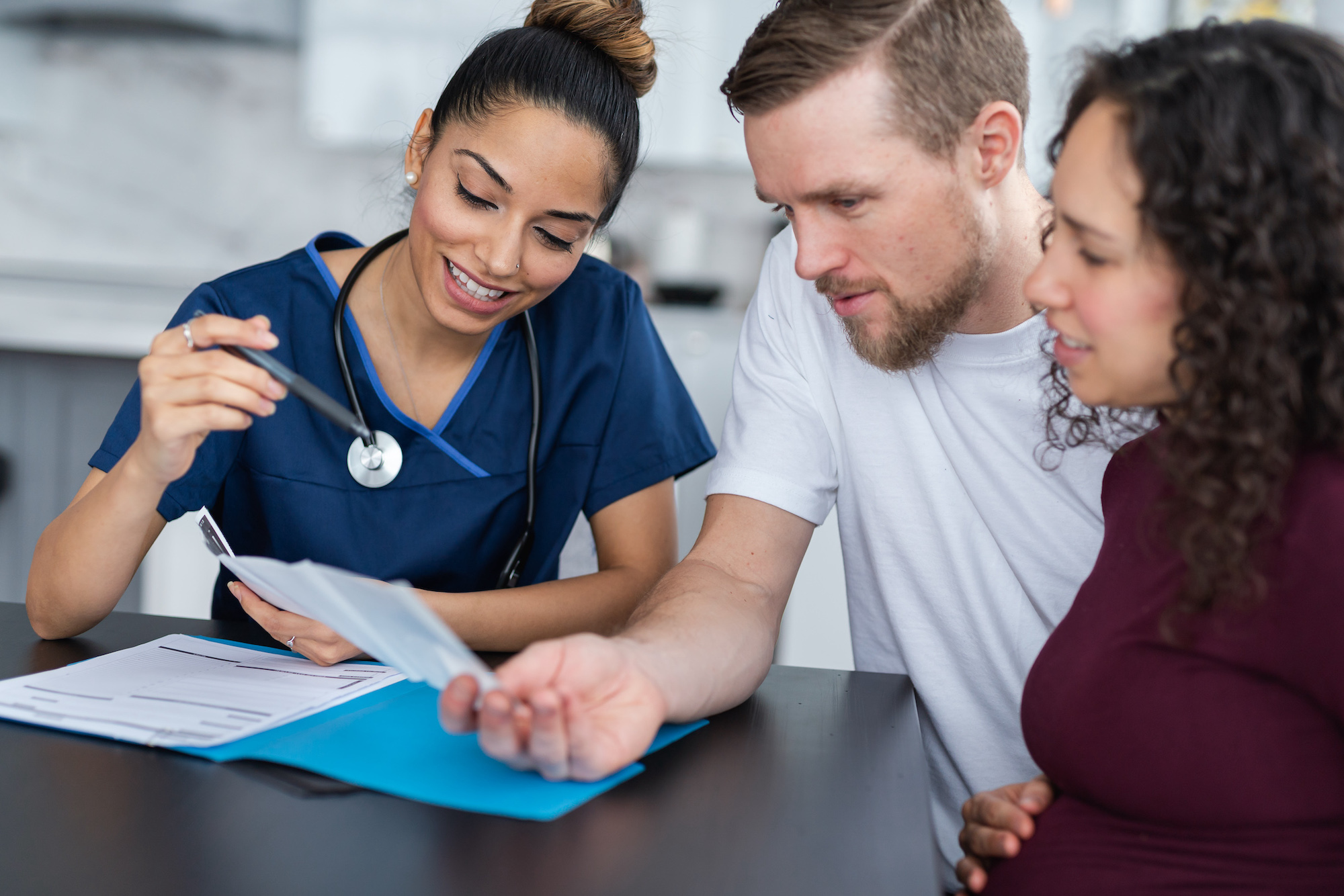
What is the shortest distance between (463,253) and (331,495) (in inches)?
11.9

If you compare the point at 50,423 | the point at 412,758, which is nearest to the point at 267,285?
the point at 412,758

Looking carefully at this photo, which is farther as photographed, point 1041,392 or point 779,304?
point 779,304

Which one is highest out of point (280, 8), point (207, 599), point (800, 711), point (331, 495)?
point (280, 8)

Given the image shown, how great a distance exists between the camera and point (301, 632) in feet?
3.03

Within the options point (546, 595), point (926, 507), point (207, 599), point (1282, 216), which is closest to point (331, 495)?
point (546, 595)

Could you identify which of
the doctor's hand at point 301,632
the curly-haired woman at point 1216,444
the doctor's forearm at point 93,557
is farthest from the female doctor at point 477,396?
the curly-haired woman at point 1216,444

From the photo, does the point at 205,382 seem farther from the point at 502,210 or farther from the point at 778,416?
the point at 778,416

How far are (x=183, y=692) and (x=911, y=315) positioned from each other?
0.73 m

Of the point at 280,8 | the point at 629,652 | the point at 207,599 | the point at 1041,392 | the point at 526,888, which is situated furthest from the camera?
the point at 280,8

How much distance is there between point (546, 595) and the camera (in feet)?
3.73

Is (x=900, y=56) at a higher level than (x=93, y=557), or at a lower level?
higher

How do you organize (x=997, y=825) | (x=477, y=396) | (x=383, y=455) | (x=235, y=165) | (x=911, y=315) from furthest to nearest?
(x=235, y=165)
(x=477, y=396)
(x=383, y=455)
(x=911, y=315)
(x=997, y=825)

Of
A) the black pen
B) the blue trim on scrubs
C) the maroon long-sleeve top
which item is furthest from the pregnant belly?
the blue trim on scrubs

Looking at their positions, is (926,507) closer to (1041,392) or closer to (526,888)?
(1041,392)
